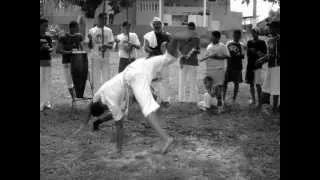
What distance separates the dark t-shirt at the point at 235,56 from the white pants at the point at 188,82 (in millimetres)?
657

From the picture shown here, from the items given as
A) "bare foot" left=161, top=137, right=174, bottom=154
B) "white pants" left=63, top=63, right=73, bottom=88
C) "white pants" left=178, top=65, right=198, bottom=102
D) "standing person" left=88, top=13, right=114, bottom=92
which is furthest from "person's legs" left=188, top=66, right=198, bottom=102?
"bare foot" left=161, top=137, right=174, bottom=154

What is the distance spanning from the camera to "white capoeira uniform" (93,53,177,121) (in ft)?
16.1

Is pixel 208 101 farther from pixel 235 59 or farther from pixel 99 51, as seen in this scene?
pixel 99 51

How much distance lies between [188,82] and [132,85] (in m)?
3.06

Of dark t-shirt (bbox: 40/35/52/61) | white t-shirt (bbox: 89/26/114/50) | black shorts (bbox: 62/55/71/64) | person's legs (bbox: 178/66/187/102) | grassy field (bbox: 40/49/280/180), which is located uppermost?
white t-shirt (bbox: 89/26/114/50)

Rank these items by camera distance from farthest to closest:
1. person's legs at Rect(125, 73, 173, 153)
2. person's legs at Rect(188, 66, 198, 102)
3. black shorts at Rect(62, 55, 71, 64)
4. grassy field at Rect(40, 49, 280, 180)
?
person's legs at Rect(188, 66, 198, 102) < black shorts at Rect(62, 55, 71, 64) < person's legs at Rect(125, 73, 173, 153) < grassy field at Rect(40, 49, 280, 180)

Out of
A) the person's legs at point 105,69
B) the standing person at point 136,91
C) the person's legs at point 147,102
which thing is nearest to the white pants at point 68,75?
the person's legs at point 105,69

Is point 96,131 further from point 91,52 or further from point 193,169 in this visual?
point 91,52

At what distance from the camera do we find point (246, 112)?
745 cm

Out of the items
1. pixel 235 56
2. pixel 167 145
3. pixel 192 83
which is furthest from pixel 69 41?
pixel 167 145

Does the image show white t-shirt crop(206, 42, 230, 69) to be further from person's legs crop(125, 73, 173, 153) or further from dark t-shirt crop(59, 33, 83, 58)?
person's legs crop(125, 73, 173, 153)

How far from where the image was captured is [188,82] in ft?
26.1
